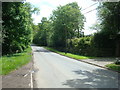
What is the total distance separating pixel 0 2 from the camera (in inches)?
642

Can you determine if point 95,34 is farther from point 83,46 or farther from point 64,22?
point 64,22

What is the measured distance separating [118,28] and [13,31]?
18519mm

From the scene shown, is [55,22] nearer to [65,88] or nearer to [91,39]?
[91,39]

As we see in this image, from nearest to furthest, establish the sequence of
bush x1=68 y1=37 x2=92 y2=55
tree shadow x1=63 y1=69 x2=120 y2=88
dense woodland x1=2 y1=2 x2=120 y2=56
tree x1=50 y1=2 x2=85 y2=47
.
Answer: tree shadow x1=63 y1=69 x2=120 y2=88 → dense woodland x1=2 y1=2 x2=120 y2=56 → bush x1=68 y1=37 x2=92 y2=55 → tree x1=50 y1=2 x2=85 y2=47

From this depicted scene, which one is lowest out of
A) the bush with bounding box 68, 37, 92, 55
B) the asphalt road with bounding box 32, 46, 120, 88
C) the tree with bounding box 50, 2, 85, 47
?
the asphalt road with bounding box 32, 46, 120, 88

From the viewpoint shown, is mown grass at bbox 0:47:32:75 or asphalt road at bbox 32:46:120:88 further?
mown grass at bbox 0:47:32:75

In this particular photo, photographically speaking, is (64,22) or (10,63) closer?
(10,63)

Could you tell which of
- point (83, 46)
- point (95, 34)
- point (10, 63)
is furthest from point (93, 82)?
point (83, 46)

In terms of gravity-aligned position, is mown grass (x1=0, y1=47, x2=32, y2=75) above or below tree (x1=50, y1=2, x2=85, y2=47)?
below

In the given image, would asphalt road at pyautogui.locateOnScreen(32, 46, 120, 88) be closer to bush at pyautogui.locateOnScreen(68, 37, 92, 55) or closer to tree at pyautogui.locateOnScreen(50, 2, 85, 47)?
bush at pyautogui.locateOnScreen(68, 37, 92, 55)

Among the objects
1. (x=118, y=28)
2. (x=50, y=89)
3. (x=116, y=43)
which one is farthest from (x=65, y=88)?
(x=116, y=43)

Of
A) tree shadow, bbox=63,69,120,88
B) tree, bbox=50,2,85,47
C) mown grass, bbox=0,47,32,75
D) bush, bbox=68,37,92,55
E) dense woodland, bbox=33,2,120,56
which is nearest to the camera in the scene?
tree shadow, bbox=63,69,120,88

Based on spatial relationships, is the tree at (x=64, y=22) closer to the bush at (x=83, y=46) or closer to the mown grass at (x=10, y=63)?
the bush at (x=83, y=46)

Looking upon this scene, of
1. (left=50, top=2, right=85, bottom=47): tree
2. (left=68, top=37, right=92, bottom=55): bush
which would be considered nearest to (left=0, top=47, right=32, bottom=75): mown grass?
(left=68, top=37, right=92, bottom=55): bush
